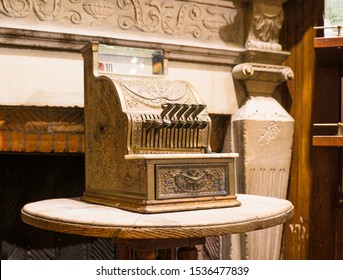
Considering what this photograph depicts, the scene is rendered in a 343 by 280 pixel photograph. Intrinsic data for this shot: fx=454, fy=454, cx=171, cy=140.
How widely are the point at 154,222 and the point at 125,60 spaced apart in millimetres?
699

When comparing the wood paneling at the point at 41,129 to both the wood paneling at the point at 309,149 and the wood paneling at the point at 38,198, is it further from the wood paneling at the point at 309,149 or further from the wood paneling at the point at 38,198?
the wood paneling at the point at 309,149

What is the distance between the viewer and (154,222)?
1212mm

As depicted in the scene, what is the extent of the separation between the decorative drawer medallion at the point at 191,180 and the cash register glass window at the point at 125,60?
45cm

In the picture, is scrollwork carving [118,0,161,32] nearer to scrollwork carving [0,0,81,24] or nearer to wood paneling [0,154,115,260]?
scrollwork carving [0,0,81,24]

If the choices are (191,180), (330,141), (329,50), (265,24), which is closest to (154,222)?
(191,180)

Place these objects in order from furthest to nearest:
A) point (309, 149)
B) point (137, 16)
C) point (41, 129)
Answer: point (309, 149), point (137, 16), point (41, 129)

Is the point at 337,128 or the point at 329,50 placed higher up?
the point at 329,50

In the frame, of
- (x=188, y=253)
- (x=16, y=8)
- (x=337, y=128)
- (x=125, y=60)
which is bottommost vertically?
(x=188, y=253)

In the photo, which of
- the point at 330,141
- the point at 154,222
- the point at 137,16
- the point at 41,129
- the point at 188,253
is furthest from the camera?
the point at 137,16

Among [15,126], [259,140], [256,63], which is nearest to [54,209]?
[15,126]

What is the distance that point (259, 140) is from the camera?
234 cm

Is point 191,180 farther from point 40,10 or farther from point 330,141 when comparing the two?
point 40,10

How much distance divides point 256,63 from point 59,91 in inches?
40.5

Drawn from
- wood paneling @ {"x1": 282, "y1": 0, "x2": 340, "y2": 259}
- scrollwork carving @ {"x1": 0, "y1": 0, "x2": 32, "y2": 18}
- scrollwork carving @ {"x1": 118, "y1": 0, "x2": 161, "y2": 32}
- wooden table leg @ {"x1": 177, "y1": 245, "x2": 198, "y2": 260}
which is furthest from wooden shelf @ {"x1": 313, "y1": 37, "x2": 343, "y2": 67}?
scrollwork carving @ {"x1": 0, "y1": 0, "x2": 32, "y2": 18}
